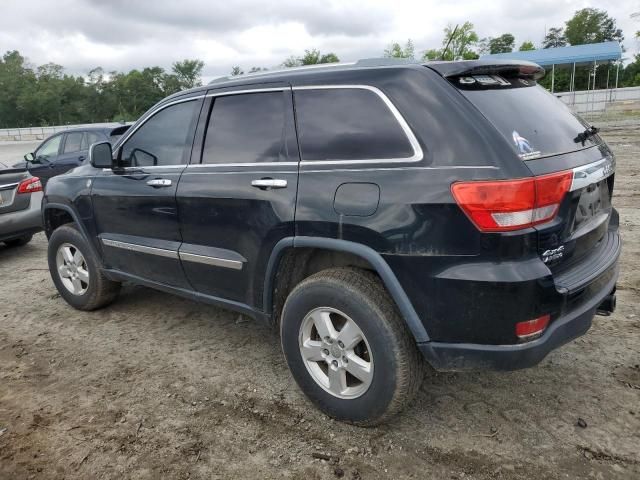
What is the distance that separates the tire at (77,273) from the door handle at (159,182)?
1146 mm

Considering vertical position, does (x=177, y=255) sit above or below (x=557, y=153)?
below

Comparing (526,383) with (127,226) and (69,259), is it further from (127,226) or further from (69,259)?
(69,259)

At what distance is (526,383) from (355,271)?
1.34 m

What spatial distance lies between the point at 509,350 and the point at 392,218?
31.2 inches

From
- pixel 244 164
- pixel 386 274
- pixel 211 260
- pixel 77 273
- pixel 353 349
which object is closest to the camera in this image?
pixel 386 274

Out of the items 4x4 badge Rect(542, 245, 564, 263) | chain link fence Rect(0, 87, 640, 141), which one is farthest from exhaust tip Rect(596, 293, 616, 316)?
chain link fence Rect(0, 87, 640, 141)

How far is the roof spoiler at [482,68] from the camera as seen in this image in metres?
2.57

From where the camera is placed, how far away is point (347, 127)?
9.02ft

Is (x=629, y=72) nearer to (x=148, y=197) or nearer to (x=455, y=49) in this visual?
(x=455, y=49)

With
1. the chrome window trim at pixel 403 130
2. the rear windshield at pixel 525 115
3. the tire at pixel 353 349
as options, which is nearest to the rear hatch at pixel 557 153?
the rear windshield at pixel 525 115

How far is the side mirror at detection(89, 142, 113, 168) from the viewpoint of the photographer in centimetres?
402

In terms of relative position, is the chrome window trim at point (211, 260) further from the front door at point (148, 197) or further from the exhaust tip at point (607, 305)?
the exhaust tip at point (607, 305)

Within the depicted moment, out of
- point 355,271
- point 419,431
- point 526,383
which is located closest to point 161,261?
point 355,271

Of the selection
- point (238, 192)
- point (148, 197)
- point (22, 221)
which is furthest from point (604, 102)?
point (238, 192)
